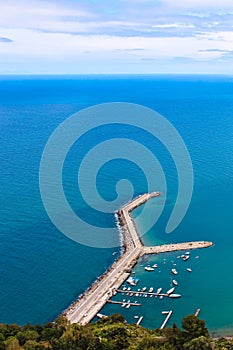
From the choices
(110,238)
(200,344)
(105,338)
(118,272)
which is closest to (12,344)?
(105,338)

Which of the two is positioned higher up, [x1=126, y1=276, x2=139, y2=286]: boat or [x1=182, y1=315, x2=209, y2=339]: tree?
[x1=126, y1=276, x2=139, y2=286]: boat

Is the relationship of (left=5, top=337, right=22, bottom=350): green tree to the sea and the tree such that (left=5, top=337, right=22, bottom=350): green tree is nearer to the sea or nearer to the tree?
the sea

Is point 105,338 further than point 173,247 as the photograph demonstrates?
No

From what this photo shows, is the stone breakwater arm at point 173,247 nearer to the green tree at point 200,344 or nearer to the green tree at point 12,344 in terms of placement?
the green tree at point 200,344

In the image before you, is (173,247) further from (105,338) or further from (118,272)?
(105,338)

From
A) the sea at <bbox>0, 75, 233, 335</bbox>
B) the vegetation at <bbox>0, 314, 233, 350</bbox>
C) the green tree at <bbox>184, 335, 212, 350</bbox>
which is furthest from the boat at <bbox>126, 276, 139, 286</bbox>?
the green tree at <bbox>184, 335, 212, 350</bbox>

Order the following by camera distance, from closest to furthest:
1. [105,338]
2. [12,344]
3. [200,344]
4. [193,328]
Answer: [200,344], [12,344], [193,328], [105,338]

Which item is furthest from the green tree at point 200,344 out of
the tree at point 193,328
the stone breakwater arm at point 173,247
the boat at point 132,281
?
the stone breakwater arm at point 173,247

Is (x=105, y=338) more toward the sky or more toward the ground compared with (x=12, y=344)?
more toward the sky
